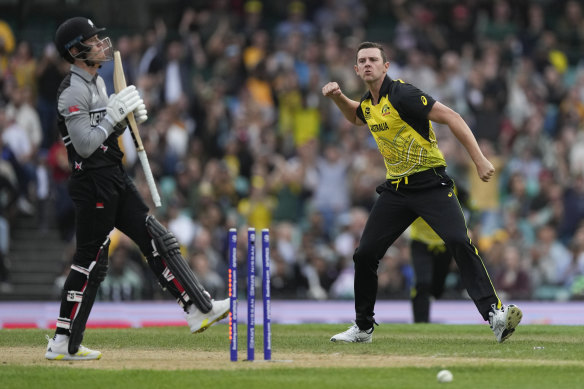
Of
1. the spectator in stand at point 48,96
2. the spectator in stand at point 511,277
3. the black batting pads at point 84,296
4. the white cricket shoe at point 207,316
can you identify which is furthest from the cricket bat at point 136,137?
the spectator in stand at point 48,96

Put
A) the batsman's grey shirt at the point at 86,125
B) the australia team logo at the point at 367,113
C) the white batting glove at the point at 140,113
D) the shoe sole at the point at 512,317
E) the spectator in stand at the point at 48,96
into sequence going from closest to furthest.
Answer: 1. the batsman's grey shirt at the point at 86,125
2. the white batting glove at the point at 140,113
3. the shoe sole at the point at 512,317
4. the australia team logo at the point at 367,113
5. the spectator in stand at the point at 48,96

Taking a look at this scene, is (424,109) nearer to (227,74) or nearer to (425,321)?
(425,321)

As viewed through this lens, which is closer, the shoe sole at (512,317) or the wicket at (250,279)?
the wicket at (250,279)

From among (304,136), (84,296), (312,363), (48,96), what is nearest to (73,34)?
(84,296)

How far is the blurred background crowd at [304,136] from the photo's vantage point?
19.3 meters

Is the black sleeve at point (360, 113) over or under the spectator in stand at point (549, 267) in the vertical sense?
over

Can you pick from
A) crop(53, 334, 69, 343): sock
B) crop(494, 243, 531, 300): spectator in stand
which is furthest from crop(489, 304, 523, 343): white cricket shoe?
crop(494, 243, 531, 300): spectator in stand

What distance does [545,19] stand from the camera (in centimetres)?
2573

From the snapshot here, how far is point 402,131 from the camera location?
422 inches

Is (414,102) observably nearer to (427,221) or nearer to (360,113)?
(360,113)

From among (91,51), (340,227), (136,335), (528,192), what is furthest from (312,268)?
(91,51)

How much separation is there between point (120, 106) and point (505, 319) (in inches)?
157

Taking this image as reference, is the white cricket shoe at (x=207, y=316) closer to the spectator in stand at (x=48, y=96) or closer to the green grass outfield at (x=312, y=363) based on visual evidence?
the green grass outfield at (x=312, y=363)

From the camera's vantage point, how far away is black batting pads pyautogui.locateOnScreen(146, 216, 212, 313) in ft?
32.5
